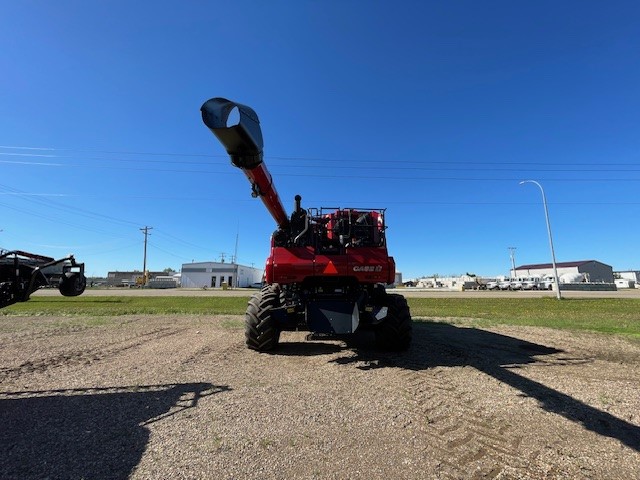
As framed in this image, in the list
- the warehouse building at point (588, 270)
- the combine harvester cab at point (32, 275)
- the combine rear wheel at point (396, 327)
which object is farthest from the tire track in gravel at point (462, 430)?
the warehouse building at point (588, 270)

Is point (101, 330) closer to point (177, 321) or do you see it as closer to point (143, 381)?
point (177, 321)

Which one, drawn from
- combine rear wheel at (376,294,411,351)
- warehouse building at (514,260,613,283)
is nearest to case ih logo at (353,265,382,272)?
combine rear wheel at (376,294,411,351)

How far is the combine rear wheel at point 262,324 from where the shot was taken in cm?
855

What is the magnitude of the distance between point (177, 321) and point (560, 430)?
1469 cm

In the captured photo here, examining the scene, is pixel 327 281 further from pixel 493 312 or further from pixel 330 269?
pixel 493 312

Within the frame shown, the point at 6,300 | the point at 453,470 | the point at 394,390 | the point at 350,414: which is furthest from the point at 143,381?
the point at 453,470

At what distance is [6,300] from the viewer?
5.54 metres

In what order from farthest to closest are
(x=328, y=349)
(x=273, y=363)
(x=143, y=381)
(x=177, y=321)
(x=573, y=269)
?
(x=573, y=269) → (x=177, y=321) → (x=328, y=349) → (x=273, y=363) → (x=143, y=381)

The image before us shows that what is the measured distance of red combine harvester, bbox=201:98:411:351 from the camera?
26.3ft

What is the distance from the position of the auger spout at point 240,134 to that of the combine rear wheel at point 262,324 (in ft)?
11.1

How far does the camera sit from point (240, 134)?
4.50m

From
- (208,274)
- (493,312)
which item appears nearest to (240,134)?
(493,312)

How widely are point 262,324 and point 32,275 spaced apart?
15.0 ft

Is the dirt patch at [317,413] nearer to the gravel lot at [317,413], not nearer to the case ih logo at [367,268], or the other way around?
the gravel lot at [317,413]
